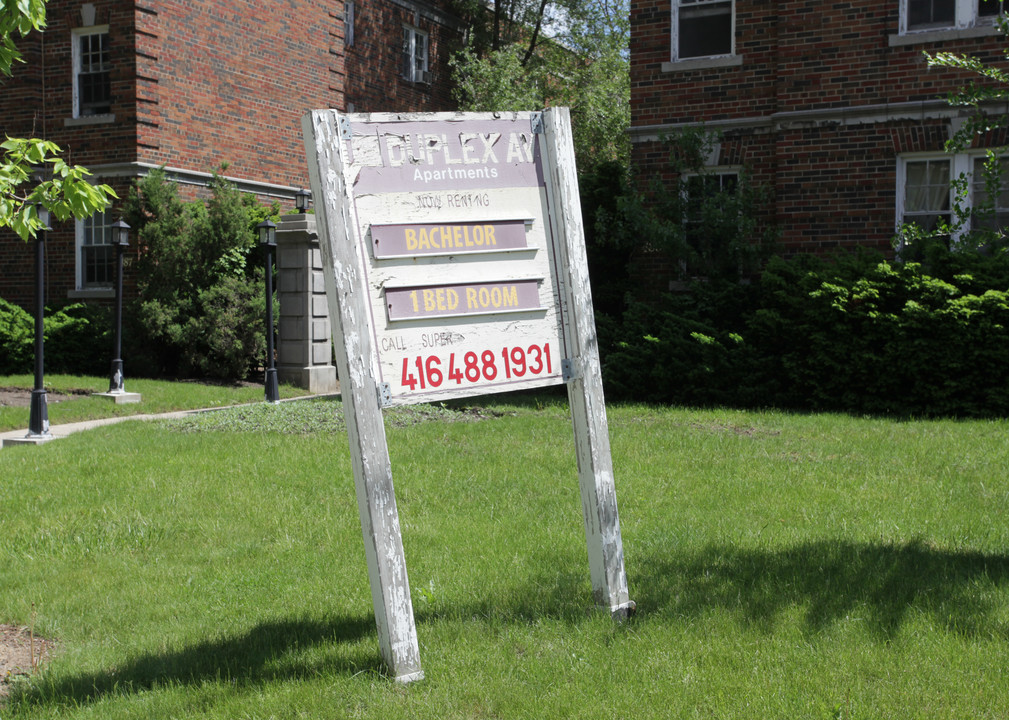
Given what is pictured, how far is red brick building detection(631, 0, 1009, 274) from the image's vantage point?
13.3m

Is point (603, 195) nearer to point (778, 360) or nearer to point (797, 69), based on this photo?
point (797, 69)

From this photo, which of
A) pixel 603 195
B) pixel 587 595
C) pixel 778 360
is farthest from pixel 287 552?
pixel 603 195

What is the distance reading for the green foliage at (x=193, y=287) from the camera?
16.9 metres

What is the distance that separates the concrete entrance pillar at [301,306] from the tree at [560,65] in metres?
11.3

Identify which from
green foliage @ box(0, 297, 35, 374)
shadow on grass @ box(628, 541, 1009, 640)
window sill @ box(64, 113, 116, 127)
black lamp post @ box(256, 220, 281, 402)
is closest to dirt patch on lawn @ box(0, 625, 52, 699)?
shadow on grass @ box(628, 541, 1009, 640)

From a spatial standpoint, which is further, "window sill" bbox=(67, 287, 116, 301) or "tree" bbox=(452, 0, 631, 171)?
"tree" bbox=(452, 0, 631, 171)

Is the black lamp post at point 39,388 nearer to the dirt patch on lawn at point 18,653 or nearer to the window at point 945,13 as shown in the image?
the dirt patch on lawn at point 18,653

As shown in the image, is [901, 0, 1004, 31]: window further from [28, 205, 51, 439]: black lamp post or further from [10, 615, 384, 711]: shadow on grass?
[10, 615, 384, 711]: shadow on grass

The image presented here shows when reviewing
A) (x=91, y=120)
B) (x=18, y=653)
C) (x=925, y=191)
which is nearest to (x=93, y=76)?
(x=91, y=120)

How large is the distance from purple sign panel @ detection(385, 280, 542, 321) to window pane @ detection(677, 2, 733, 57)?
11.4 metres

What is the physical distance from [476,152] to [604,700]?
8.10ft

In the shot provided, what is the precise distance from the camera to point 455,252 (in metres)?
4.39

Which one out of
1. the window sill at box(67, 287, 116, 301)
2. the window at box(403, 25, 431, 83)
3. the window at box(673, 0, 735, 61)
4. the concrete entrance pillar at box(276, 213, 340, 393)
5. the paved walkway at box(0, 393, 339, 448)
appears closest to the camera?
the paved walkway at box(0, 393, 339, 448)

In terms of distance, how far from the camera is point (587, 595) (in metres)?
4.93
